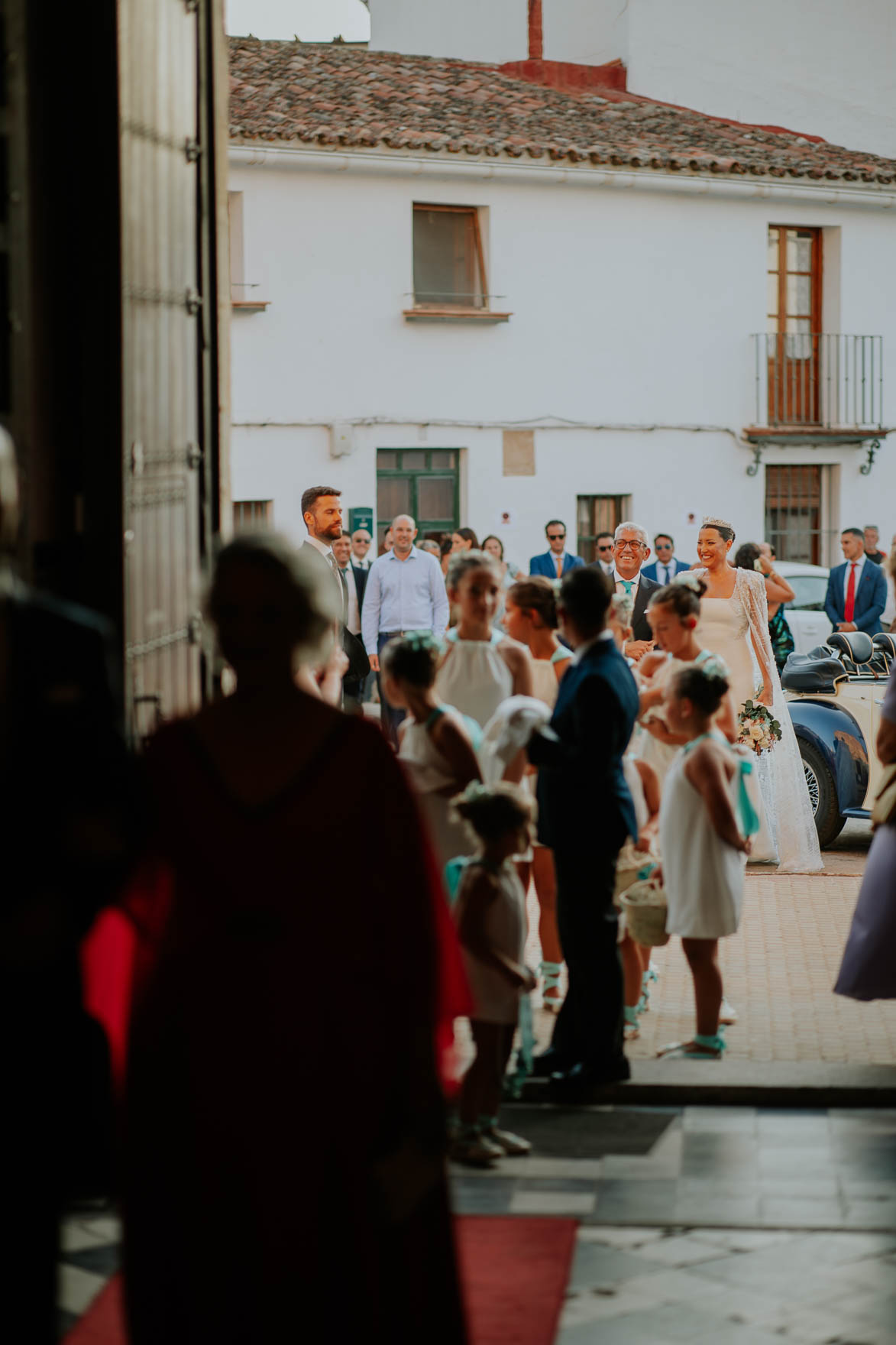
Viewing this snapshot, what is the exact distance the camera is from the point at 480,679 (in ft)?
23.1

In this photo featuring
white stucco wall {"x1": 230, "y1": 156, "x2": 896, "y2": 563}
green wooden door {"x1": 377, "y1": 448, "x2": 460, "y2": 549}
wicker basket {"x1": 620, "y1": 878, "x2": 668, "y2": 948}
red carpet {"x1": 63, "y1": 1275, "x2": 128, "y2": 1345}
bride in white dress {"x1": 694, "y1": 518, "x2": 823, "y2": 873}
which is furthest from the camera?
green wooden door {"x1": 377, "y1": 448, "x2": 460, "y2": 549}

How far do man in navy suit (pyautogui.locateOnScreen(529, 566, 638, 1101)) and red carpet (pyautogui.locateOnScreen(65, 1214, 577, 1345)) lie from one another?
117 cm

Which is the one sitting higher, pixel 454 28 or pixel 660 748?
Result: pixel 454 28

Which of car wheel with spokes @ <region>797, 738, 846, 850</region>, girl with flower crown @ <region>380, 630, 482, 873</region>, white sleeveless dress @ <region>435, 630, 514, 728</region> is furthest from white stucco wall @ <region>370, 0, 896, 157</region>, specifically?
girl with flower crown @ <region>380, 630, 482, 873</region>

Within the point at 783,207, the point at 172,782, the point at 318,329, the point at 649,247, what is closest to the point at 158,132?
the point at 172,782

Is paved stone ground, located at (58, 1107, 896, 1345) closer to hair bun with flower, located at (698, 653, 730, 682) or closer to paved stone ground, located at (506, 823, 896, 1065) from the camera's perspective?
paved stone ground, located at (506, 823, 896, 1065)

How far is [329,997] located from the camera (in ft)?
10.5

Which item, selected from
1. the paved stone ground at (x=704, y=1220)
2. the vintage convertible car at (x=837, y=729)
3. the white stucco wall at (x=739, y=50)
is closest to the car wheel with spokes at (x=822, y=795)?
the vintage convertible car at (x=837, y=729)

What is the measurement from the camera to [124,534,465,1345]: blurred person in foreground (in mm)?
3166

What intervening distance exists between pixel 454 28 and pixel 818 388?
1088cm

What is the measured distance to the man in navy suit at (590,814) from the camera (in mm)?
6250

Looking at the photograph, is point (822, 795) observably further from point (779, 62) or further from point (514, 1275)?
point (779, 62)

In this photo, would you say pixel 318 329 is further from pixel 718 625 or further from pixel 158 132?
pixel 158 132

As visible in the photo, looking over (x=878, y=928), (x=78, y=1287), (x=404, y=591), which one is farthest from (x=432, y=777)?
(x=404, y=591)
